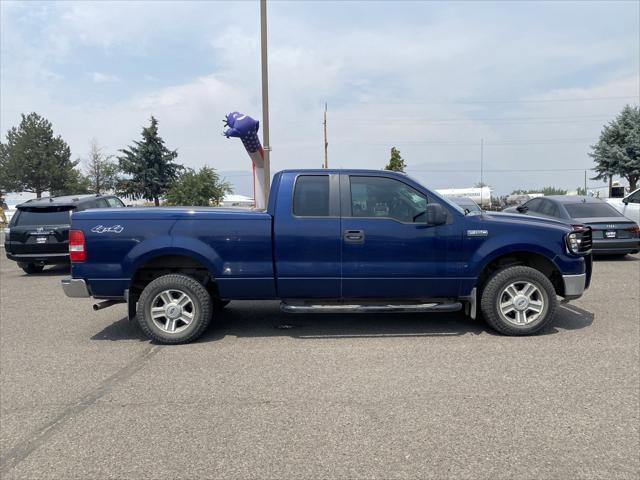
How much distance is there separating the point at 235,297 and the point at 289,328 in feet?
2.79

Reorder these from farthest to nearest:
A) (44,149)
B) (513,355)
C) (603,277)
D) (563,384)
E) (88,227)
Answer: (44,149) → (603,277) → (88,227) → (513,355) → (563,384)

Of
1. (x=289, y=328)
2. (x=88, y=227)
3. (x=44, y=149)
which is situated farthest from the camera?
(x=44, y=149)

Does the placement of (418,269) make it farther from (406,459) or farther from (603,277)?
(603,277)

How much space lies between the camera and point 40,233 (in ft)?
34.0

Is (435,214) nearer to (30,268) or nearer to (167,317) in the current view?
(167,317)

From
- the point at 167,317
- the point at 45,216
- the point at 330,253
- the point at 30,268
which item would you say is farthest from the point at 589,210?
the point at 30,268

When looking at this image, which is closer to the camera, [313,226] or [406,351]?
[406,351]

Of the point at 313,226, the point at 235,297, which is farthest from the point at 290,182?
the point at 235,297

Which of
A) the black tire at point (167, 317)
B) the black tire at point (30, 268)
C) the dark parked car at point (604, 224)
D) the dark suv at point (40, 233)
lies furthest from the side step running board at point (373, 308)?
the black tire at point (30, 268)

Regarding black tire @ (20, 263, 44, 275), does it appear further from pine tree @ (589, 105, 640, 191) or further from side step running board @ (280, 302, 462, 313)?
pine tree @ (589, 105, 640, 191)

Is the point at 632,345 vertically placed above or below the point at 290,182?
below

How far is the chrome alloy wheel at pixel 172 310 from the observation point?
5.34 m

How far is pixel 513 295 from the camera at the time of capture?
543 cm

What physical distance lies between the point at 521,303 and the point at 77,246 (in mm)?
4978
